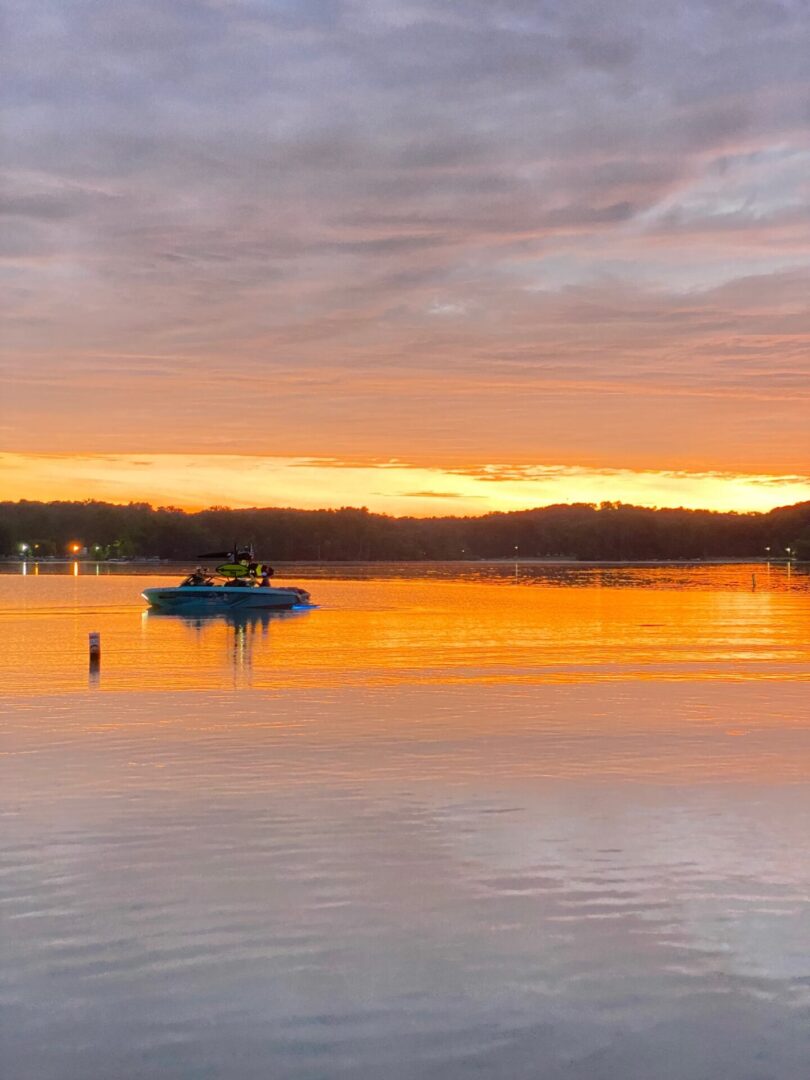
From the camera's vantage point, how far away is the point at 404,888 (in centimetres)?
1317

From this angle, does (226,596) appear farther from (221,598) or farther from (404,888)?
(404,888)

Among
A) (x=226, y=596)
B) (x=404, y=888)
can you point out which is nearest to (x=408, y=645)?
(x=226, y=596)

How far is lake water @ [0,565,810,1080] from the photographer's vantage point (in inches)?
360

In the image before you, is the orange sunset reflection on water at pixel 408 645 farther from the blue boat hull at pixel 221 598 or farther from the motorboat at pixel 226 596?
the motorboat at pixel 226 596

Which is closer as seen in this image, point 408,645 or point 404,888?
point 404,888

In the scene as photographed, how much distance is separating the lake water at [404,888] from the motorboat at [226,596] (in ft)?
179

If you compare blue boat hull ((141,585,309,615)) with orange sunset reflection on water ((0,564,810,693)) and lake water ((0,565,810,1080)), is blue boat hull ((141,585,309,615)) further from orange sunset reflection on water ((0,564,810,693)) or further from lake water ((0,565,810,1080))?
lake water ((0,565,810,1080))

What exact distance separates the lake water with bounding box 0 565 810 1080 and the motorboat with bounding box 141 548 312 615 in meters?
54.6

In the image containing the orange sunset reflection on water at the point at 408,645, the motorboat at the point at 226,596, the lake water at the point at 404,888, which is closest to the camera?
the lake water at the point at 404,888

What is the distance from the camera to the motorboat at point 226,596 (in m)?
85.8

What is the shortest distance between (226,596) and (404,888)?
249ft

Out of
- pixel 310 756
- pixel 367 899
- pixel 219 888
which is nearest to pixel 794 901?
pixel 367 899

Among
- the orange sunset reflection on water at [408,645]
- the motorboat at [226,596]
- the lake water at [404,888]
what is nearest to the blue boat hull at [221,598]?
the motorboat at [226,596]

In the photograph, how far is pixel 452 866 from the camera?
46.3 ft
